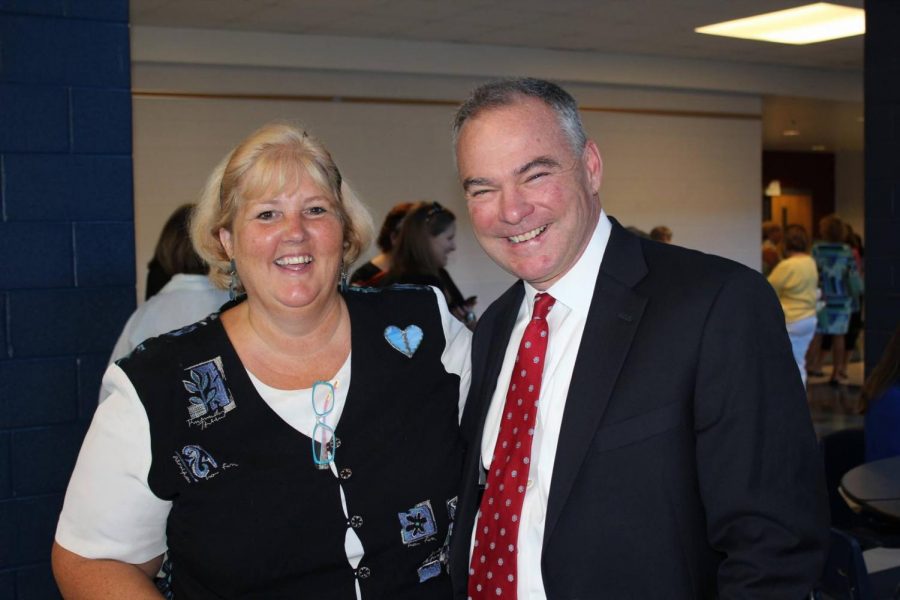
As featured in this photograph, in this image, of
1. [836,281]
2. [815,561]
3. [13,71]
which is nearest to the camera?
[815,561]

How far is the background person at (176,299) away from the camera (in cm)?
323

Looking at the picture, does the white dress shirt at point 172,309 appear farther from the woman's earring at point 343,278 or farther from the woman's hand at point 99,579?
the woman's hand at point 99,579

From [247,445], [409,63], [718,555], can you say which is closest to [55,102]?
[247,445]

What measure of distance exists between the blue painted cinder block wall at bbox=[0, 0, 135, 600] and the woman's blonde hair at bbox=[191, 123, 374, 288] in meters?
1.26

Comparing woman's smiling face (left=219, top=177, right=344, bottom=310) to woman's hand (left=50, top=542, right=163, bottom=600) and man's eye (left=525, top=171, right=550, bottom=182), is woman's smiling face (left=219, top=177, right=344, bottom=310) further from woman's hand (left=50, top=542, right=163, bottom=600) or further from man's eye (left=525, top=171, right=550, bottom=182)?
woman's hand (left=50, top=542, right=163, bottom=600)

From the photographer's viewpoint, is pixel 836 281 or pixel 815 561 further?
pixel 836 281

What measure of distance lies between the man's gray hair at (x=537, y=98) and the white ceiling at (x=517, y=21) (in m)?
5.92

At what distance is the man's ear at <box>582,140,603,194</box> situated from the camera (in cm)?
187

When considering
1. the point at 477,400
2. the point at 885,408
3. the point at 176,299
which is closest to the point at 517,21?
the point at 176,299

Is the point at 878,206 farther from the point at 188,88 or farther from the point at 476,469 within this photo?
the point at 188,88

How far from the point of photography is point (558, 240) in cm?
179

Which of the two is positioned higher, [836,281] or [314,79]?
[314,79]

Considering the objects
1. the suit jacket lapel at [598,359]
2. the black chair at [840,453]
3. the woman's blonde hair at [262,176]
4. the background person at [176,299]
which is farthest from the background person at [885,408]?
the background person at [176,299]

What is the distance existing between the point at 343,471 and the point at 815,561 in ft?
2.96
